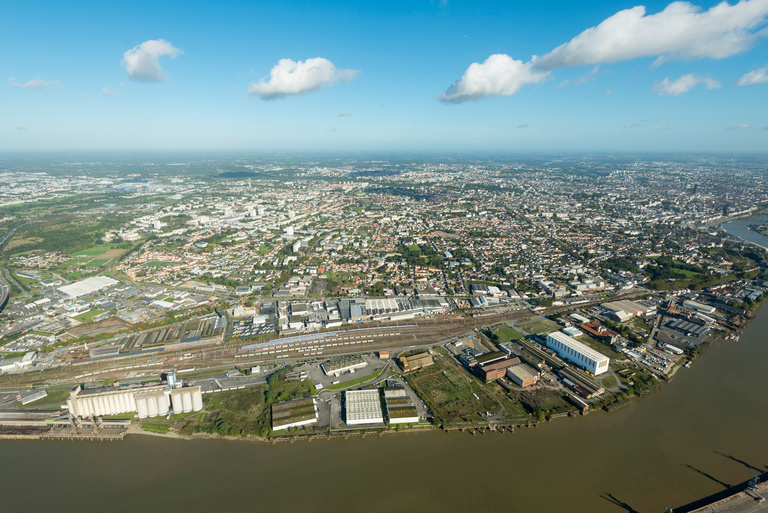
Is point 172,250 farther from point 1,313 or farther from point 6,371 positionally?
point 6,371

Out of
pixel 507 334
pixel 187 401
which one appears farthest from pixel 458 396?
pixel 187 401

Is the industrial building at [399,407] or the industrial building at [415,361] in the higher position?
the industrial building at [415,361]

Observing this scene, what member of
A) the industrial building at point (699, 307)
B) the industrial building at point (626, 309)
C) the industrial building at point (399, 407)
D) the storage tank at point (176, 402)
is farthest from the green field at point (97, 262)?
the industrial building at point (699, 307)

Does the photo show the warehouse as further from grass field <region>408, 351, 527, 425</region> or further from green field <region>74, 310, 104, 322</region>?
green field <region>74, 310, 104, 322</region>

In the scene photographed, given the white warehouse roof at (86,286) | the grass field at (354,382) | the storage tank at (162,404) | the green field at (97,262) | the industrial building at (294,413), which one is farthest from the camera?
the green field at (97,262)

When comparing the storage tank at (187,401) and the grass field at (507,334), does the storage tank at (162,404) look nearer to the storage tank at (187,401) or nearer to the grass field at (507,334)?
the storage tank at (187,401)

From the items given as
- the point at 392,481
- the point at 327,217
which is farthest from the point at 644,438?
the point at 327,217
